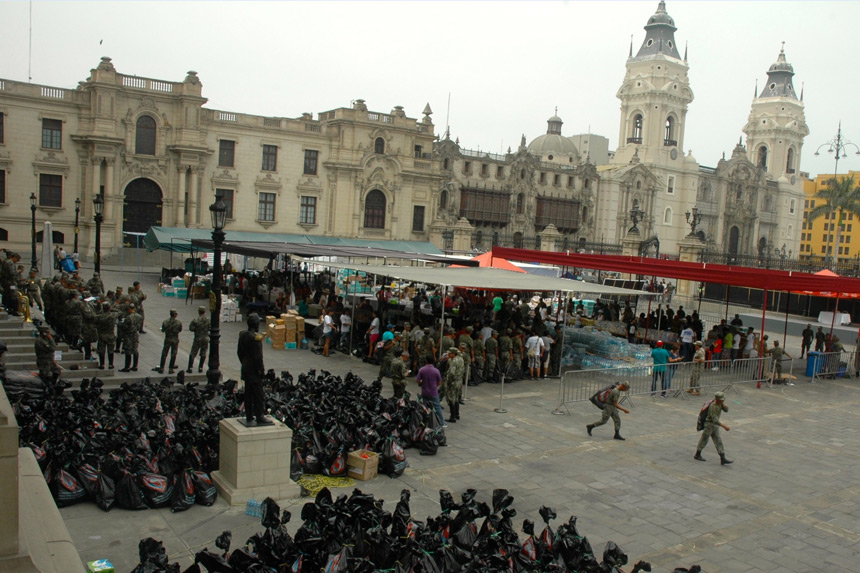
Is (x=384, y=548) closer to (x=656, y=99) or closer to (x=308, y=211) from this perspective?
(x=308, y=211)

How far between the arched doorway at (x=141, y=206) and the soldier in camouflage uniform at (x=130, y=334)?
102ft

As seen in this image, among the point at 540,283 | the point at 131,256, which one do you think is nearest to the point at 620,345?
the point at 540,283

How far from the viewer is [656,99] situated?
8194 centimetres

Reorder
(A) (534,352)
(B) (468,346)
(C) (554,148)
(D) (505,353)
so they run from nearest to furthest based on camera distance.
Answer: (B) (468,346), (D) (505,353), (A) (534,352), (C) (554,148)

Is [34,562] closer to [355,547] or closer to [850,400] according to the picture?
[355,547]

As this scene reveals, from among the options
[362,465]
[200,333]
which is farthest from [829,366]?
[200,333]

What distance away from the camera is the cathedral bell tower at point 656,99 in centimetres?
8212

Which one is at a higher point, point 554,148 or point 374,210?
point 554,148

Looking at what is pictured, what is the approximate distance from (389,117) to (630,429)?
41083mm

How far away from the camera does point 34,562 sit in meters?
4.86

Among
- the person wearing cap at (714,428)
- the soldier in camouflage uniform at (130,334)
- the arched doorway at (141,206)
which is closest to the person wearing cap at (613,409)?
the person wearing cap at (714,428)

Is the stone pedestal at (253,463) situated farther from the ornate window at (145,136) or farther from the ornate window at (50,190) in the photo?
the ornate window at (145,136)

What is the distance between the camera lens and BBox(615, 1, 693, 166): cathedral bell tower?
82125mm

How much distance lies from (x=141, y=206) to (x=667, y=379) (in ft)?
121
